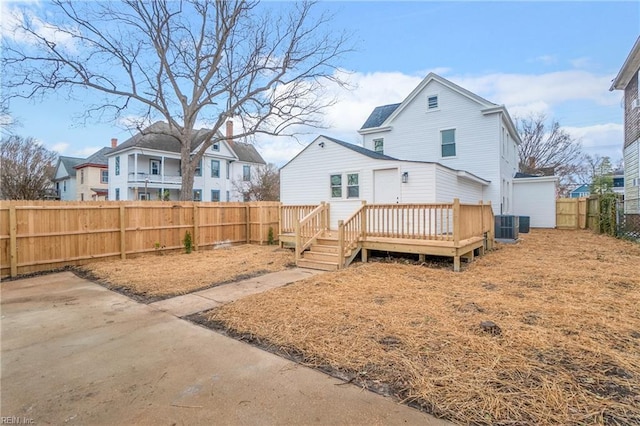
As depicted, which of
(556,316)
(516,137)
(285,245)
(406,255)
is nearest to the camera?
(556,316)

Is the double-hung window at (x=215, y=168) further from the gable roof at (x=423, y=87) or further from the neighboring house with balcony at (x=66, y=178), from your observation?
the gable roof at (x=423, y=87)

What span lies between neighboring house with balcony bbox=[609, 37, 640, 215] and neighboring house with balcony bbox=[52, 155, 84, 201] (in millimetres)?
39234

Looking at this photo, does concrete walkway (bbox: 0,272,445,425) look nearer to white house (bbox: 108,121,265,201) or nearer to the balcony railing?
white house (bbox: 108,121,265,201)

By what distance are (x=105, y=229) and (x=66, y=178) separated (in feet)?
98.3

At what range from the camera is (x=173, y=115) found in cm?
1538

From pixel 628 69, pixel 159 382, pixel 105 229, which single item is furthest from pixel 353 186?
pixel 628 69

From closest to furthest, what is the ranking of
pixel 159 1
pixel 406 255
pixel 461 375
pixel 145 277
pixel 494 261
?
pixel 461 375
pixel 145 277
pixel 494 261
pixel 406 255
pixel 159 1

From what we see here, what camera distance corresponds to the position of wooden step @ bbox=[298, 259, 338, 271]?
7.40 m

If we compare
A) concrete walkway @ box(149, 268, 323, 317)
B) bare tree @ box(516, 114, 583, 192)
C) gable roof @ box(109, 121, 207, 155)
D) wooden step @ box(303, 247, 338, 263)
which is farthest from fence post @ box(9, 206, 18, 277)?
bare tree @ box(516, 114, 583, 192)

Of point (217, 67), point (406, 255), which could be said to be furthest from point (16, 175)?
point (406, 255)

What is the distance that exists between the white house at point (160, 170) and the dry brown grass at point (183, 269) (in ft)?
42.1

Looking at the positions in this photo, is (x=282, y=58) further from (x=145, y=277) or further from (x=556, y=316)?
(x=556, y=316)

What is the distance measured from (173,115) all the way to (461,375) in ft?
54.6

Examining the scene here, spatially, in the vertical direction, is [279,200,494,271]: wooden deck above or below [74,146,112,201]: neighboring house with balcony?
below
